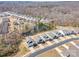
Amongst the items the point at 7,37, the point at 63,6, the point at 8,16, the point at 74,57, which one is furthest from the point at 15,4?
the point at 74,57

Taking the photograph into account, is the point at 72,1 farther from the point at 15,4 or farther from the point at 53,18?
the point at 15,4

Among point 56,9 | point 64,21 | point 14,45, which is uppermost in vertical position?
point 56,9

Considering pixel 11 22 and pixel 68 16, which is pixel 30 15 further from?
pixel 68 16

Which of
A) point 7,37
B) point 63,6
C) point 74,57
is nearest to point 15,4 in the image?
point 7,37

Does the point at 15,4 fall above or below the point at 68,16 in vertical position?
above

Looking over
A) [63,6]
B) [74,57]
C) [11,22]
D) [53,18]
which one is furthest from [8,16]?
[74,57]

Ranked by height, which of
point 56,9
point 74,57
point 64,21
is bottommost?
point 74,57

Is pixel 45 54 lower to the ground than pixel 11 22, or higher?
lower

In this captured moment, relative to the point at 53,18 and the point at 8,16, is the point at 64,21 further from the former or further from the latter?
the point at 8,16
